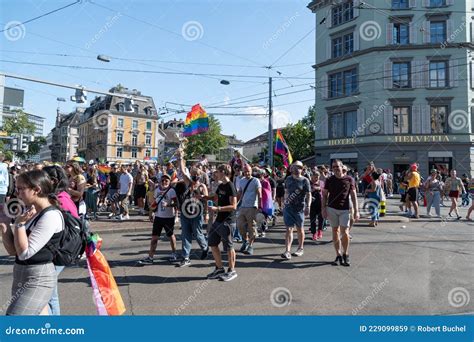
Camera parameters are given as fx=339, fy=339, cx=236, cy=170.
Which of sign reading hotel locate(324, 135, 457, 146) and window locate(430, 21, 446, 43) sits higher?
window locate(430, 21, 446, 43)

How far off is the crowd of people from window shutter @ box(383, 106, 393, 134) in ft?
57.4

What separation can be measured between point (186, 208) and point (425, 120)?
2867cm

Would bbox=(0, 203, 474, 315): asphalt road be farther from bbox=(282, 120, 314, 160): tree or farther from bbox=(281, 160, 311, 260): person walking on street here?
bbox=(282, 120, 314, 160): tree

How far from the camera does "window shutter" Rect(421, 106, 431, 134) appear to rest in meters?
28.7

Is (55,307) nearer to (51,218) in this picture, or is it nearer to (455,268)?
(51,218)

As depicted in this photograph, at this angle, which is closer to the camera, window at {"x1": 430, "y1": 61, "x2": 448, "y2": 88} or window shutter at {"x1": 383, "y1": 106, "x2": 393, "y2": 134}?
window at {"x1": 430, "y1": 61, "x2": 448, "y2": 88}

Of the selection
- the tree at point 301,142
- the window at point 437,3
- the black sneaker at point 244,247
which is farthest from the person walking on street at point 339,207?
the tree at point 301,142

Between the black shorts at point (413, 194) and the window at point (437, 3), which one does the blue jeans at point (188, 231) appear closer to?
the black shorts at point (413, 194)

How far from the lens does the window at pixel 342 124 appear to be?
30.8m

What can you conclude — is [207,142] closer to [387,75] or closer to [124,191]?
[387,75]

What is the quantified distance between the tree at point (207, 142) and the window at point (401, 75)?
39.6 m

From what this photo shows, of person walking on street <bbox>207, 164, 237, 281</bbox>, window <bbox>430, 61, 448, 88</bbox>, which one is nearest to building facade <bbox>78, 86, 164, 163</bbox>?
window <bbox>430, 61, 448, 88</bbox>
